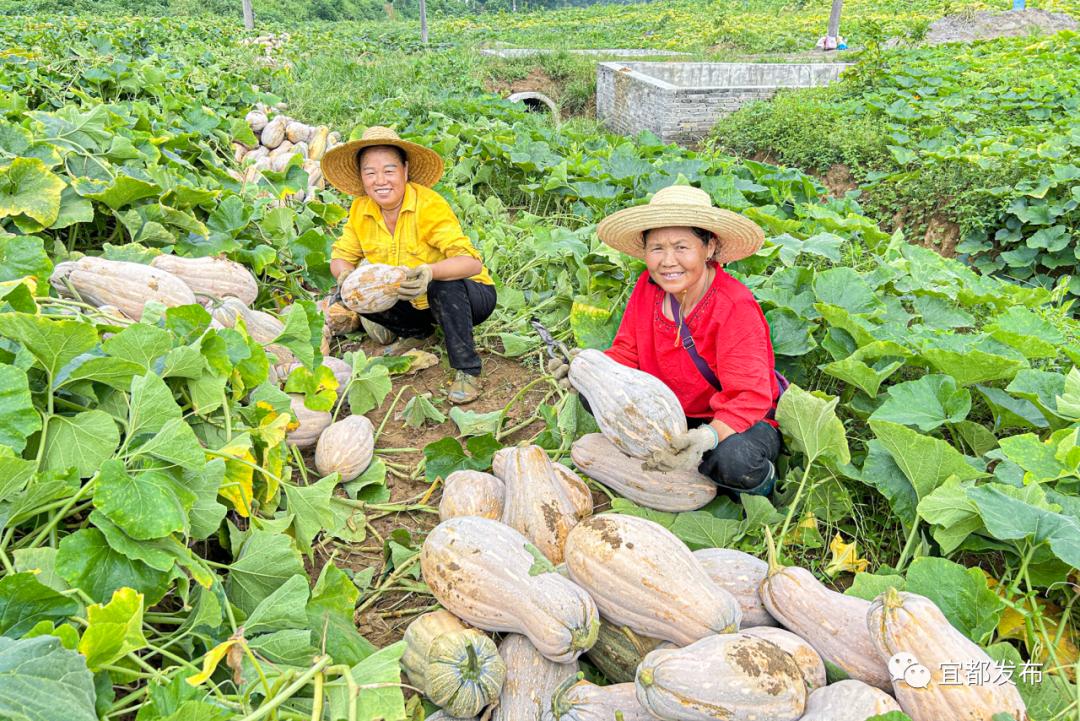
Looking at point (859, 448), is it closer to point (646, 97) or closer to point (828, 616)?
point (828, 616)

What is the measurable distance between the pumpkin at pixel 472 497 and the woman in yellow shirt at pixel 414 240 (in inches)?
46.5

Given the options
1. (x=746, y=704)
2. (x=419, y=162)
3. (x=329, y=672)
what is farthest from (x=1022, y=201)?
(x=329, y=672)

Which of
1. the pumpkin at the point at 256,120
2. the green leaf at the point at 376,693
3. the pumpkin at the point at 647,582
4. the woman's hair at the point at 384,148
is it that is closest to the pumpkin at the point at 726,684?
the pumpkin at the point at 647,582

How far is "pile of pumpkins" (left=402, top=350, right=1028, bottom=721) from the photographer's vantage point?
158 centimetres

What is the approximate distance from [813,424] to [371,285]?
207 cm

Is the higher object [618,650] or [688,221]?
[688,221]

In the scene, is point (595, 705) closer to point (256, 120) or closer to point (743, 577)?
point (743, 577)

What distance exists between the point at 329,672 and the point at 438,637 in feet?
1.35

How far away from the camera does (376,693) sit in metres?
1.54

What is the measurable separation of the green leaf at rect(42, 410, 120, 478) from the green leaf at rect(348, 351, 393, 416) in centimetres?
140

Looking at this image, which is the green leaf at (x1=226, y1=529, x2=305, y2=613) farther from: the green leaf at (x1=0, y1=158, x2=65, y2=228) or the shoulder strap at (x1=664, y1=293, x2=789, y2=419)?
the green leaf at (x1=0, y1=158, x2=65, y2=228)

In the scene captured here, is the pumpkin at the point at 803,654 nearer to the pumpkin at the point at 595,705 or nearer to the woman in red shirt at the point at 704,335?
the pumpkin at the point at 595,705

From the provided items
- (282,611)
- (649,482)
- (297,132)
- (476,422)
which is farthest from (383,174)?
(297,132)

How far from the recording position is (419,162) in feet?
12.6
